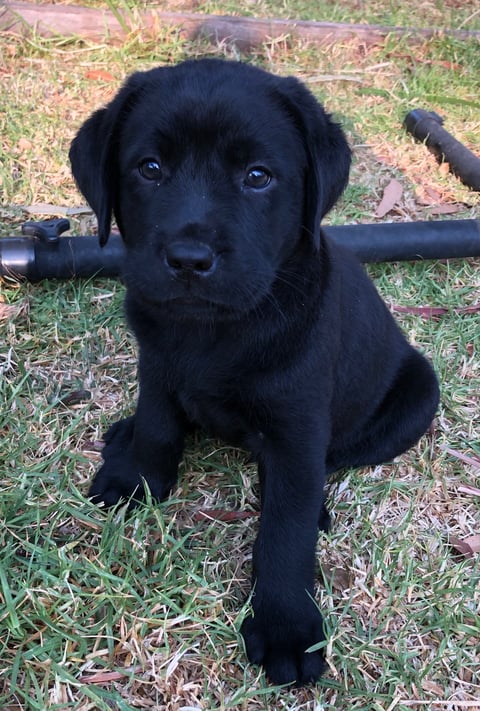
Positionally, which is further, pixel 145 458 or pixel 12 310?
pixel 12 310

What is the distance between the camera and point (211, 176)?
1761mm

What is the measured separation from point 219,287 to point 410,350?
1137 mm

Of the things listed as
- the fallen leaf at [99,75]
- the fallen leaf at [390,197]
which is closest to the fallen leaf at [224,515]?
the fallen leaf at [390,197]

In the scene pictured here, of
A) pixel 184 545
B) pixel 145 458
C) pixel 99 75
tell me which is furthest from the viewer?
pixel 99 75

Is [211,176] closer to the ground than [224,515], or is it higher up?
higher up

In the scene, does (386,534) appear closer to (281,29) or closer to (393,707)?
(393,707)

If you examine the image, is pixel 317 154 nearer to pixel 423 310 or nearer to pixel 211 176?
pixel 211 176

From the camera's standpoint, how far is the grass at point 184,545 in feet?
5.76

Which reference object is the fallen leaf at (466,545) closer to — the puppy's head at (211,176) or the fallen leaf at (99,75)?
the puppy's head at (211,176)

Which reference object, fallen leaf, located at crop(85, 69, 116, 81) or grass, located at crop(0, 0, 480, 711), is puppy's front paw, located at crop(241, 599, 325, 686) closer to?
grass, located at crop(0, 0, 480, 711)

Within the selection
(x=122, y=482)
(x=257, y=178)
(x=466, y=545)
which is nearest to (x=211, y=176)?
(x=257, y=178)

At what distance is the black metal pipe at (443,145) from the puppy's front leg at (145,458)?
2.67 meters

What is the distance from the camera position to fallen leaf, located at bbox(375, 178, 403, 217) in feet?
12.8

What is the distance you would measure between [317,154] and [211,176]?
306 mm
